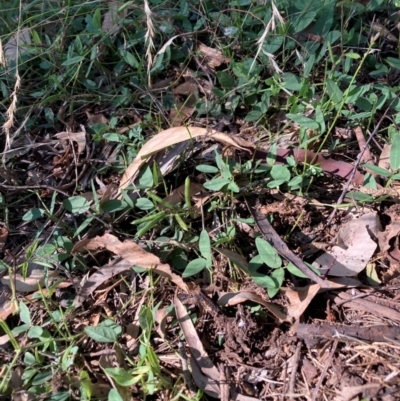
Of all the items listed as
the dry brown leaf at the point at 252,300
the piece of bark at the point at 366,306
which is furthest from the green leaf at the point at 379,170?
the dry brown leaf at the point at 252,300

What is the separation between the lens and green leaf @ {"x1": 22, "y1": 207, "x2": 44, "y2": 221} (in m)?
1.66

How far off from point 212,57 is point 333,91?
55 centimetres

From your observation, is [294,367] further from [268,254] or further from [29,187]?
[29,187]

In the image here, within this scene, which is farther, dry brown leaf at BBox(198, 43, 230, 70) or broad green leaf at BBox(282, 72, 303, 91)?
dry brown leaf at BBox(198, 43, 230, 70)

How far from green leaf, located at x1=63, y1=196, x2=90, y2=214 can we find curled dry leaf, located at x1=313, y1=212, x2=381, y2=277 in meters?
0.73

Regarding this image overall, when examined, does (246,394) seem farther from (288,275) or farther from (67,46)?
(67,46)

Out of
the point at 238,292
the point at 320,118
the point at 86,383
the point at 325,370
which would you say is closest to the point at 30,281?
the point at 86,383

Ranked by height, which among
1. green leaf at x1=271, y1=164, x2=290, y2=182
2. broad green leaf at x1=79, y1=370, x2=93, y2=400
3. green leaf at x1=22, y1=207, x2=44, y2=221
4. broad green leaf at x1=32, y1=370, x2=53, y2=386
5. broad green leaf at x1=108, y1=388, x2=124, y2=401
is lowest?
broad green leaf at x1=32, y1=370, x2=53, y2=386

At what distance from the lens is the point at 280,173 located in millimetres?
1588

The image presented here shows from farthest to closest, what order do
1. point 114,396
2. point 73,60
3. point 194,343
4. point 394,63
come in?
point 73,60 < point 394,63 < point 194,343 < point 114,396

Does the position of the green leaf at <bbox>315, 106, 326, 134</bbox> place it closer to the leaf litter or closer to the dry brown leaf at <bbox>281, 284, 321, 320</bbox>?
the leaf litter

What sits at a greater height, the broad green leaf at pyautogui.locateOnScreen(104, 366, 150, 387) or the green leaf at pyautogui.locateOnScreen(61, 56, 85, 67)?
the green leaf at pyautogui.locateOnScreen(61, 56, 85, 67)

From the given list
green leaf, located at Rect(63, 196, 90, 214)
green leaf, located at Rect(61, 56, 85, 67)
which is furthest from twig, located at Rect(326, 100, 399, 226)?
green leaf, located at Rect(61, 56, 85, 67)

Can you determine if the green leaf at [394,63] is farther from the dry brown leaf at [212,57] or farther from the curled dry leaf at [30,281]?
the curled dry leaf at [30,281]
